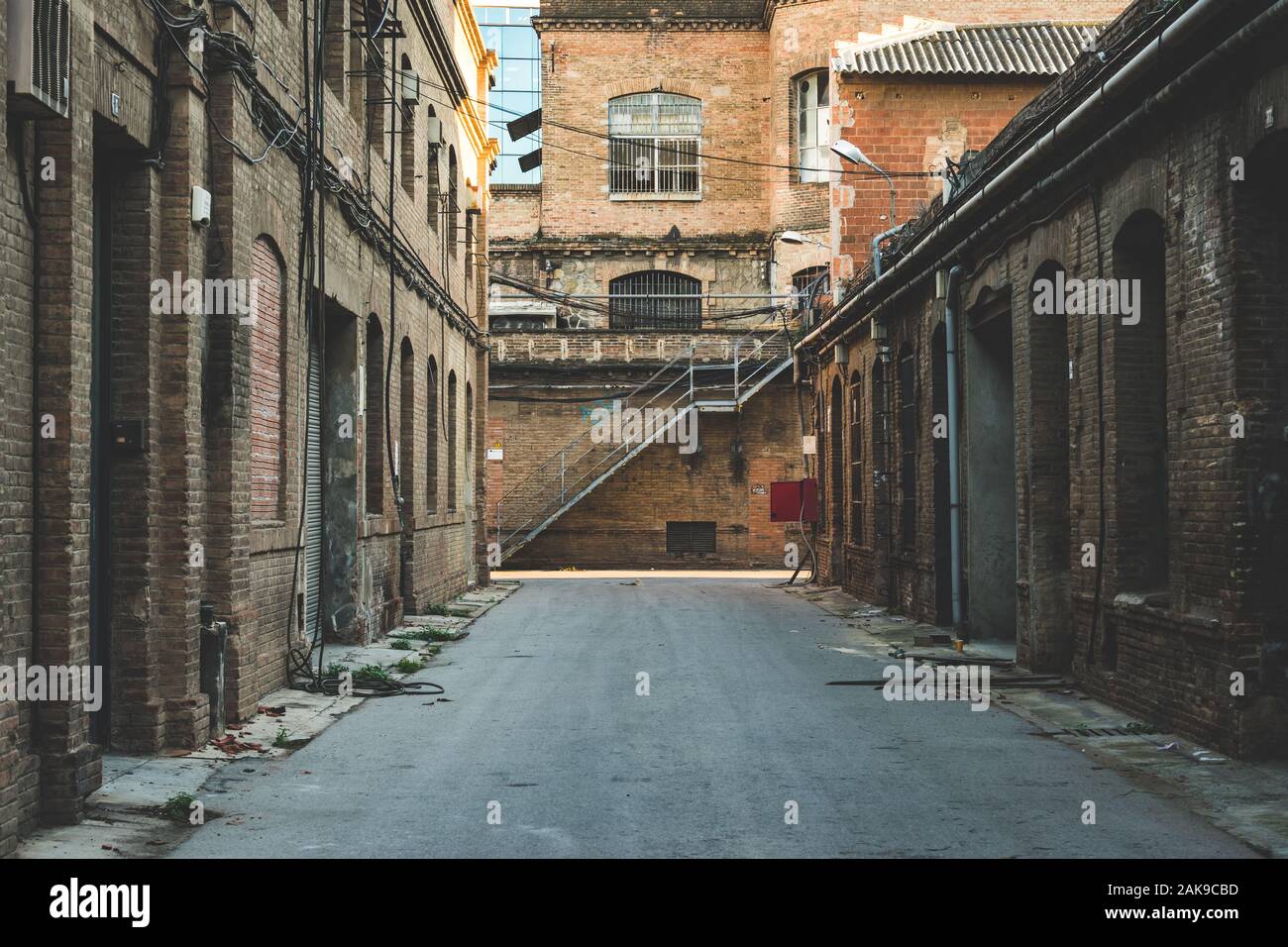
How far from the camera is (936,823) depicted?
7305mm

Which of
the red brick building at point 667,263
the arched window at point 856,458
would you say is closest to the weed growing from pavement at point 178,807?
the arched window at point 856,458

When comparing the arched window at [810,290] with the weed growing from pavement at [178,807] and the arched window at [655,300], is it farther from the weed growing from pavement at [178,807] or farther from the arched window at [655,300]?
the weed growing from pavement at [178,807]

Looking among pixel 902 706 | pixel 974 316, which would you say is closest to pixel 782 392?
pixel 974 316

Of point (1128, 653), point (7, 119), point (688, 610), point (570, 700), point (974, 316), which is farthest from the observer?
point (688, 610)

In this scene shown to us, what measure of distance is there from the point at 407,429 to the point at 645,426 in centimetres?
1601

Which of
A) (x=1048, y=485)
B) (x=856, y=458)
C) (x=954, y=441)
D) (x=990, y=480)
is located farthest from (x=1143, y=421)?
(x=856, y=458)

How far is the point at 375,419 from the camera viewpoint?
17703 mm

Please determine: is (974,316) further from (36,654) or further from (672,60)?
(672,60)

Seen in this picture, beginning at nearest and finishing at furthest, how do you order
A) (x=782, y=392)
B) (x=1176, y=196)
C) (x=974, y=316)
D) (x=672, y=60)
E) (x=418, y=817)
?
1. (x=418, y=817)
2. (x=1176, y=196)
3. (x=974, y=316)
4. (x=782, y=392)
5. (x=672, y=60)

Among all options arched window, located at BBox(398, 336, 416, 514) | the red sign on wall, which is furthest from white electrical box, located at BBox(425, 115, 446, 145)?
the red sign on wall

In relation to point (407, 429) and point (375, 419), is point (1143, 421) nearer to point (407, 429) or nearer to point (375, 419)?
point (375, 419)

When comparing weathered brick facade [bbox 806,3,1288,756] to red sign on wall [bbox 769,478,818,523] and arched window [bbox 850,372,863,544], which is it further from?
red sign on wall [bbox 769,478,818,523]

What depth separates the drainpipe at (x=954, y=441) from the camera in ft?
55.9

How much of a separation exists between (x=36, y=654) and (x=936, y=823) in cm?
476
